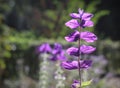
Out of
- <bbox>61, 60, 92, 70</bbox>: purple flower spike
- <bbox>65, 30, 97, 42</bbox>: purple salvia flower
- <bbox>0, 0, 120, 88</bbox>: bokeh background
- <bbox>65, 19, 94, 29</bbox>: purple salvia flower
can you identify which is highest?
<bbox>0, 0, 120, 88</bbox>: bokeh background

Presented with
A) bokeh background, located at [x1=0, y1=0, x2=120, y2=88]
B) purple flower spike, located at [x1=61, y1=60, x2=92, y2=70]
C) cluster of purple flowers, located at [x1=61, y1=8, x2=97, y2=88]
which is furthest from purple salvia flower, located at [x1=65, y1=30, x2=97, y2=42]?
bokeh background, located at [x1=0, y1=0, x2=120, y2=88]

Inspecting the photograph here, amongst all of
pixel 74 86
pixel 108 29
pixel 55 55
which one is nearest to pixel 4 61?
pixel 108 29

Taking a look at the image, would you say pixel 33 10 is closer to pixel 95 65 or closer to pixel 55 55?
pixel 95 65

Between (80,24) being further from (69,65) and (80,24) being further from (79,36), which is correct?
(69,65)

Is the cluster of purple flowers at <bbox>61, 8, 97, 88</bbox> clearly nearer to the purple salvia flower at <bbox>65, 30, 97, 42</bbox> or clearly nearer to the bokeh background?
the purple salvia flower at <bbox>65, 30, 97, 42</bbox>

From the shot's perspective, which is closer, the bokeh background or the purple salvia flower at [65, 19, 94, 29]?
the purple salvia flower at [65, 19, 94, 29]

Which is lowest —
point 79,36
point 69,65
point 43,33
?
point 69,65

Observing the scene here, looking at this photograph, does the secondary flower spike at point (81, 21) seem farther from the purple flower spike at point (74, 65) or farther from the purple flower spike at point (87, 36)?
the purple flower spike at point (74, 65)

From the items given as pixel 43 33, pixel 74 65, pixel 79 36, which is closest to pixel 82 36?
pixel 79 36

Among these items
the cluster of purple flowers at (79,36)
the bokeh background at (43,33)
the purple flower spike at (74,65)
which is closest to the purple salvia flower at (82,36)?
the cluster of purple flowers at (79,36)
